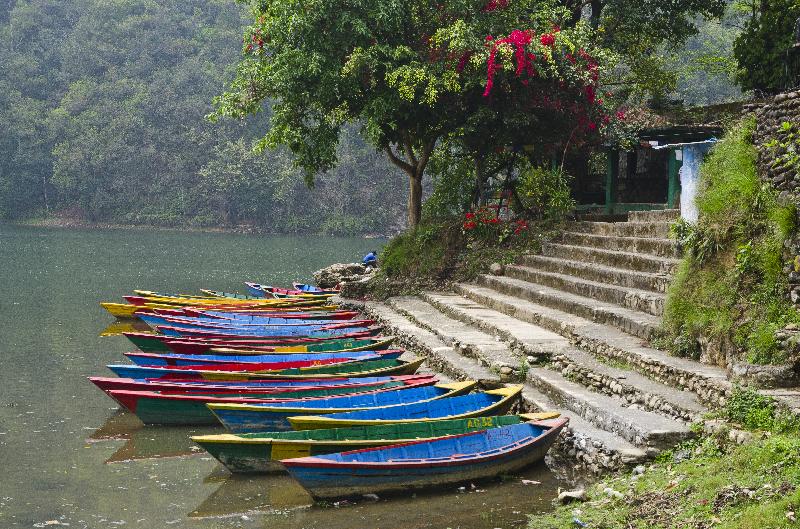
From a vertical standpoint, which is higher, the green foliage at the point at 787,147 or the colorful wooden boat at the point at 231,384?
the green foliage at the point at 787,147

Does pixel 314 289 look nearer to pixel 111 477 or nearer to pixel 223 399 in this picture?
pixel 223 399

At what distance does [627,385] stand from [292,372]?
3833 mm

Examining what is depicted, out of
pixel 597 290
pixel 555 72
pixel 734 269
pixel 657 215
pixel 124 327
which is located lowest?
pixel 124 327

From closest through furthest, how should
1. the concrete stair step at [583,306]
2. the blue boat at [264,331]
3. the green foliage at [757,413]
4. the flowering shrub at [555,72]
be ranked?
the green foliage at [757,413], the concrete stair step at [583,306], the blue boat at [264,331], the flowering shrub at [555,72]

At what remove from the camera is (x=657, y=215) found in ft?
46.2

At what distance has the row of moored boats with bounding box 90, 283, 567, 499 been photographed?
7.37 meters

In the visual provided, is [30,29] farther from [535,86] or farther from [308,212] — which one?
[535,86]

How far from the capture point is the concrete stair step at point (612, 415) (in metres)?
7.31

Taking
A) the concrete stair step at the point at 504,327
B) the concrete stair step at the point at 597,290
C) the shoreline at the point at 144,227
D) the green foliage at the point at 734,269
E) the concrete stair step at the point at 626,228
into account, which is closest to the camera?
the green foliage at the point at 734,269

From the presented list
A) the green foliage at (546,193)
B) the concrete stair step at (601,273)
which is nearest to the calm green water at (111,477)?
the concrete stair step at (601,273)

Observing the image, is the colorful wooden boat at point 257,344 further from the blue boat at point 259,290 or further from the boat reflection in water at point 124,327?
the blue boat at point 259,290

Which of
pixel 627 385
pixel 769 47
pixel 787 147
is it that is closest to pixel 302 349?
pixel 627 385

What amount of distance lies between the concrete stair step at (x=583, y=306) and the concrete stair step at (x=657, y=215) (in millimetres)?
1950

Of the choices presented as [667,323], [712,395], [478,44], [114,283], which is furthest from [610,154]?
[114,283]
